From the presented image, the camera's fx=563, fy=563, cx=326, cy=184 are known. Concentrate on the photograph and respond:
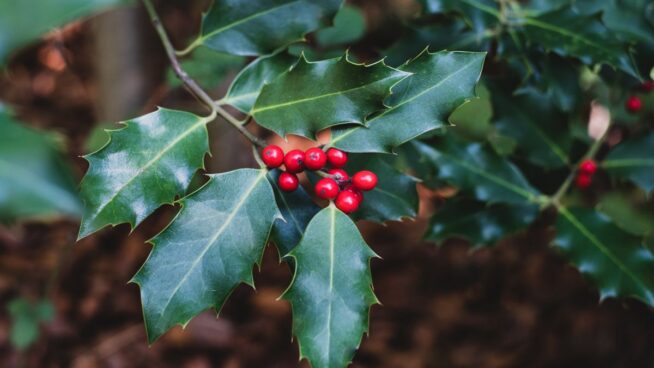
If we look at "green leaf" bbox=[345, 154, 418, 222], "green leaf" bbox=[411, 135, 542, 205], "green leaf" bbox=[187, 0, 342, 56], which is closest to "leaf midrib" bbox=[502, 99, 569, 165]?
"green leaf" bbox=[411, 135, 542, 205]

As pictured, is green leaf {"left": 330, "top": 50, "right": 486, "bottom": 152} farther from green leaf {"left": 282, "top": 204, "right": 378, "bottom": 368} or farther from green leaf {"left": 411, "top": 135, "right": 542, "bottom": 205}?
green leaf {"left": 411, "top": 135, "right": 542, "bottom": 205}

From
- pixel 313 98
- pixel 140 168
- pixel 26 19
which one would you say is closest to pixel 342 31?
pixel 313 98

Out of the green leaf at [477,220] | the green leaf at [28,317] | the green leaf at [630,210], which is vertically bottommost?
the green leaf at [28,317]

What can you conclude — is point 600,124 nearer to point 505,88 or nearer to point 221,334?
point 505,88

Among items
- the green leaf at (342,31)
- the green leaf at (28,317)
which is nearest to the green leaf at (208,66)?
the green leaf at (342,31)

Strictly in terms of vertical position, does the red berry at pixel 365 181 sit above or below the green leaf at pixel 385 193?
above

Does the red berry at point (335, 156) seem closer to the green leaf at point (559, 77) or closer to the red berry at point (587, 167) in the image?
the green leaf at point (559, 77)
